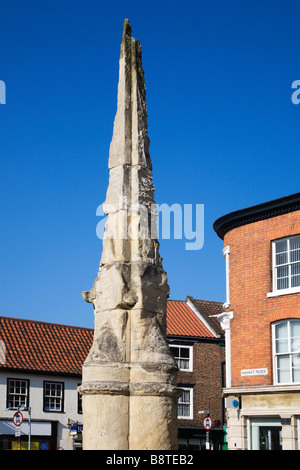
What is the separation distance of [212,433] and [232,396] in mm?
13634

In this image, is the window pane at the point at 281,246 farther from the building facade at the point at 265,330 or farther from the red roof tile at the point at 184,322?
the red roof tile at the point at 184,322

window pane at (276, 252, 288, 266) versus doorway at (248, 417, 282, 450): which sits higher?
window pane at (276, 252, 288, 266)

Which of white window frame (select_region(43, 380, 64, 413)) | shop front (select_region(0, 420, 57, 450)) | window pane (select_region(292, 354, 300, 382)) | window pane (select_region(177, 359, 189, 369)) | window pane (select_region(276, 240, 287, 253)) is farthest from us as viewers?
window pane (select_region(177, 359, 189, 369))

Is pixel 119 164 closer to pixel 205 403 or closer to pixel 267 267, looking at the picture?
pixel 267 267

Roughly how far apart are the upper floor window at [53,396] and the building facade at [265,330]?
43.9 feet

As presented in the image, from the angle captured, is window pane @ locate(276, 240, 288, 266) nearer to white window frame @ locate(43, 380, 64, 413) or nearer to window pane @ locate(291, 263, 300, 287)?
window pane @ locate(291, 263, 300, 287)

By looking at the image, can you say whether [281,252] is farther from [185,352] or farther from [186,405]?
[186,405]

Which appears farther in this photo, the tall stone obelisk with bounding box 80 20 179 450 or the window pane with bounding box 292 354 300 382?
the window pane with bounding box 292 354 300 382

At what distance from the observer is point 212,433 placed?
36.4 m

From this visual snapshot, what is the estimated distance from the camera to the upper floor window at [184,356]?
120 ft

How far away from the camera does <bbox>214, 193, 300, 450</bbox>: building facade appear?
2222 centimetres

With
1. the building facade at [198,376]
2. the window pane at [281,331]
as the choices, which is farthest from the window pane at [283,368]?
the building facade at [198,376]

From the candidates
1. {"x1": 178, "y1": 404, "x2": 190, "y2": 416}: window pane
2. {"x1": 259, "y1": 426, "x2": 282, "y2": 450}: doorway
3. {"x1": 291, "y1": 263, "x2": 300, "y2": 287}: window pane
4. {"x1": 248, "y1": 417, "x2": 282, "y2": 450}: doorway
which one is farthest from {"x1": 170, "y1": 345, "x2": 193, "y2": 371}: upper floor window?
{"x1": 291, "y1": 263, "x2": 300, "y2": 287}: window pane
